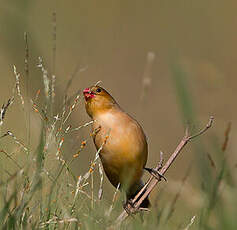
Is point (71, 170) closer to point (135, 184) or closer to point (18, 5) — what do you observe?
point (18, 5)

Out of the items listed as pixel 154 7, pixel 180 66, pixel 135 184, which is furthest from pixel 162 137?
pixel 180 66

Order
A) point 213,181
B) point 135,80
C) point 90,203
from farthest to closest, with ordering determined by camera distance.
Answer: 1. point 135,80
2. point 90,203
3. point 213,181

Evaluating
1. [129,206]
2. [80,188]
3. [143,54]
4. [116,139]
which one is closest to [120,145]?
[116,139]

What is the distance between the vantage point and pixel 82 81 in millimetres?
8055

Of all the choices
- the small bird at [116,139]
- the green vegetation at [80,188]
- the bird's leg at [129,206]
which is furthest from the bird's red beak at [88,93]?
the green vegetation at [80,188]

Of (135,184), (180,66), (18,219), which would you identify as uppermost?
(180,66)

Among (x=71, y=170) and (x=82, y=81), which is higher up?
(x=71, y=170)

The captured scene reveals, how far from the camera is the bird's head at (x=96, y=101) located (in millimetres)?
2941

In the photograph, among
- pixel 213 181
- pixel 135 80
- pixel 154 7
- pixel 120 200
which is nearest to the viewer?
pixel 213 181

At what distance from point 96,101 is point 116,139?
0.35 meters

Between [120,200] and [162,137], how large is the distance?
530cm

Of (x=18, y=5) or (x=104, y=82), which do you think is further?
(x=104, y=82)

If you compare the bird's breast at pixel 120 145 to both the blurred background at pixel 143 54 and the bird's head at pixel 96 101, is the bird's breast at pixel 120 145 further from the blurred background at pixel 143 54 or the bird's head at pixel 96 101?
the blurred background at pixel 143 54

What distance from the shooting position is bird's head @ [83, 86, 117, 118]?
9.65ft
